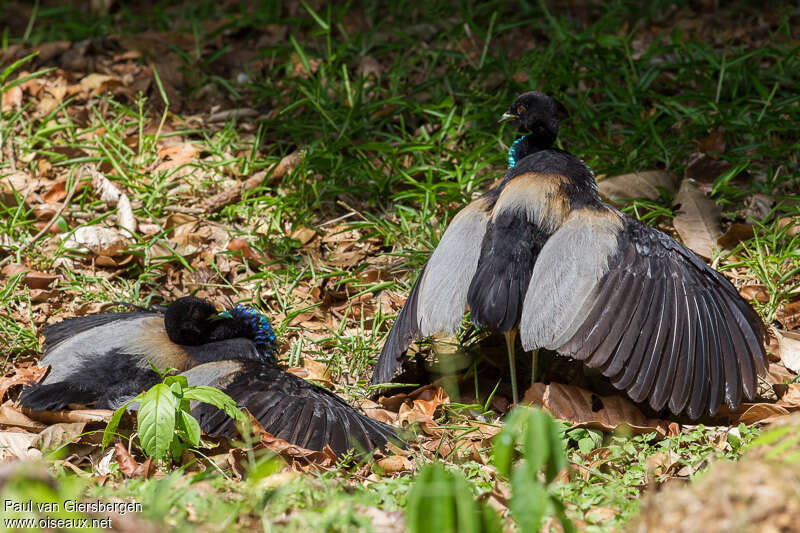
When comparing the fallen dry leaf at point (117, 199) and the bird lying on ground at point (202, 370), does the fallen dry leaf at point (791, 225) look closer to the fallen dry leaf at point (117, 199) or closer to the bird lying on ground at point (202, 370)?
the bird lying on ground at point (202, 370)

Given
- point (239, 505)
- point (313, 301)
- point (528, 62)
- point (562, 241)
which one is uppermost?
point (528, 62)

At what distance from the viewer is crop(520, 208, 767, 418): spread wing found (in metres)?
4.09

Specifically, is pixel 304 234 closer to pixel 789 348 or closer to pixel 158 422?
pixel 158 422

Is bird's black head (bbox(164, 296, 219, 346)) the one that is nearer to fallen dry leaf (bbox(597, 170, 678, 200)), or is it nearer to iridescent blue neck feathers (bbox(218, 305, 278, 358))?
iridescent blue neck feathers (bbox(218, 305, 278, 358))

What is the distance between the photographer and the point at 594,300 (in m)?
4.16

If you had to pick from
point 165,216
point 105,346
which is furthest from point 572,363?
point 165,216

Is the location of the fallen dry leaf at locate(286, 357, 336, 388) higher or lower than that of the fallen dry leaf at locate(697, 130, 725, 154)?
lower

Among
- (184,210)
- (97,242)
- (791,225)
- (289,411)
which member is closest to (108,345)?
(289,411)

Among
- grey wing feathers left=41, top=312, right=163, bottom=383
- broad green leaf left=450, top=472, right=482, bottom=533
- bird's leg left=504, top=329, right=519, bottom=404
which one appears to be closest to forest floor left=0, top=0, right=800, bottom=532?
bird's leg left=504, top=329, right=519, bottom=404

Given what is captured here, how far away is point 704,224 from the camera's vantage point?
567 centimetres

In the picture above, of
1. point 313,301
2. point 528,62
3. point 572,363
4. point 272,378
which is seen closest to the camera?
point 272,378

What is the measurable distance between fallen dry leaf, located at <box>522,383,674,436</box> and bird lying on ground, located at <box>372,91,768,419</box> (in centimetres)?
13

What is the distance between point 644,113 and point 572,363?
268cm

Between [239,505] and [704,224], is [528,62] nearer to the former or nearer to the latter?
[704,224]
